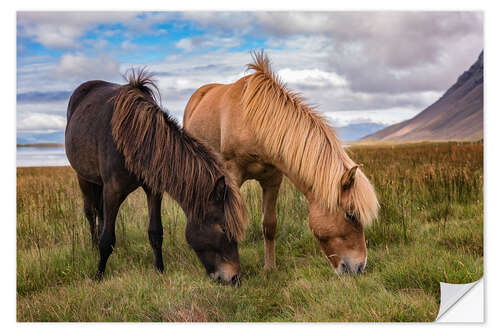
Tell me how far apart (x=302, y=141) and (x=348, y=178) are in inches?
20.7

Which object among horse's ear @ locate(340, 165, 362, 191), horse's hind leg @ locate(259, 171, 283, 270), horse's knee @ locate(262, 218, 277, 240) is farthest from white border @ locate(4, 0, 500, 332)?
horse's knee @ locate(262, 218, 277, 240)

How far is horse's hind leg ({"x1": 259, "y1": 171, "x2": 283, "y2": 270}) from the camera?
3.89m

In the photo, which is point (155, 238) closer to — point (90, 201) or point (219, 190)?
point (219, 190)

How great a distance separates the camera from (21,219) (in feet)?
12.1

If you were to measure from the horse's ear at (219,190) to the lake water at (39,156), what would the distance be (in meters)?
1.86

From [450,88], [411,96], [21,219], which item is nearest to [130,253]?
[21,219]

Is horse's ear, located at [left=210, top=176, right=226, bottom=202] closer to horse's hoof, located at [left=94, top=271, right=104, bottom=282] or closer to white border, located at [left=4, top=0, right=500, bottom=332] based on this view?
horse's hoof, located at [left=94, top=271, right=104, bottom=282]

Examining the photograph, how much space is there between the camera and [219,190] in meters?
3.07

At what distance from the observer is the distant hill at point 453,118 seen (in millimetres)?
3621

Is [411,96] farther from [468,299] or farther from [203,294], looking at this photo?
[203,294]

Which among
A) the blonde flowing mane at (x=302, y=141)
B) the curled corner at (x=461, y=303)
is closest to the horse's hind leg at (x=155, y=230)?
the blonde flowing mane at (x=302, y=141)

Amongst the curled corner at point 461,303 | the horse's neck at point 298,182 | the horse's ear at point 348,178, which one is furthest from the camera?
the horse's neck at point 298,182

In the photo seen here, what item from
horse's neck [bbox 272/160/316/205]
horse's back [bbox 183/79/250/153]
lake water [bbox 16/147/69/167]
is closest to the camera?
horse's neck [bbox 272/160/316/205]
